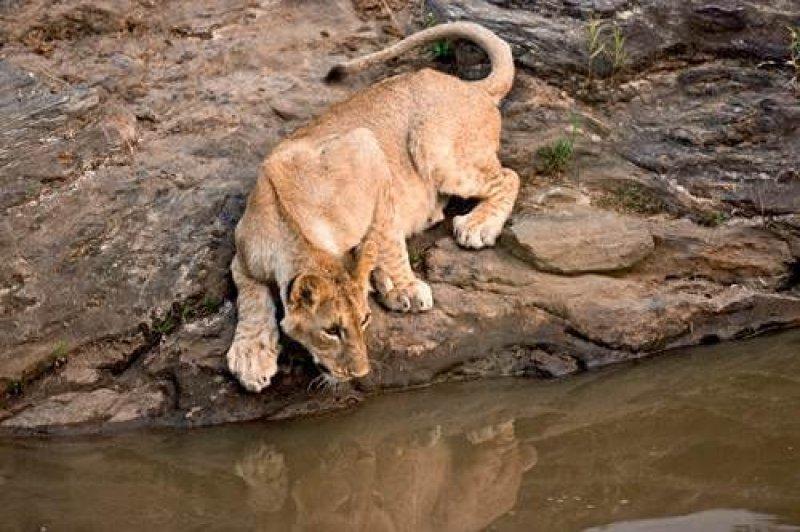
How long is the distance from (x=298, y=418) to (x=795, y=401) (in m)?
2.25

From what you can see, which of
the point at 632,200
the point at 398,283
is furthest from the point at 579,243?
the point at 398,283

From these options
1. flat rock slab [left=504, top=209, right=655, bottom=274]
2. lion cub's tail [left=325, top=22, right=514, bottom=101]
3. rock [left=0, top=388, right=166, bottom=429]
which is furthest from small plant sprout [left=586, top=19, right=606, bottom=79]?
rock [left=0, top=388, right=166, bottom=429]

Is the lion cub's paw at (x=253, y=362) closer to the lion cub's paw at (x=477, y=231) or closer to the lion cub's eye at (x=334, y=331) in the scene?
the lion cub's eye at (x=334, y=331)

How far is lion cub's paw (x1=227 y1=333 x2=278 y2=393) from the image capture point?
5.74m

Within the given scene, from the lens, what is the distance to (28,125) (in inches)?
274

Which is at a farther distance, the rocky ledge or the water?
the rocky ledge

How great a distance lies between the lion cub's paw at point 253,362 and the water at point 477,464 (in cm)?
23

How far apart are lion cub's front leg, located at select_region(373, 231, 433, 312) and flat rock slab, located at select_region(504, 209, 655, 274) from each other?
2.10 feet

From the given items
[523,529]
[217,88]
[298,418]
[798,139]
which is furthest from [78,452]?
[798,139]

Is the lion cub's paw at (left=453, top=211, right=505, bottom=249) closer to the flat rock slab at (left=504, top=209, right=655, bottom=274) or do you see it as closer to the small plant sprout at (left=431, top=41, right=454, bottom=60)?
the flat rock slab at (left=504, top=209, right=655, bottom=274)

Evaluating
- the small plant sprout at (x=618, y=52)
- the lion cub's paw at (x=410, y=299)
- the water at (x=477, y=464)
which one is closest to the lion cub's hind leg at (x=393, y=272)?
the lion cub's paw at (x=410, y=299)

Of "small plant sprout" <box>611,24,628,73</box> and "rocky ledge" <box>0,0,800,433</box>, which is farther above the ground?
"small plant sprout" <box>611,24,628,73</box>

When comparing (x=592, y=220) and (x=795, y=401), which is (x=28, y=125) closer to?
(x=592, y=220)

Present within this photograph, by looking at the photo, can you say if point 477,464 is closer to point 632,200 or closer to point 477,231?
point 477,231
